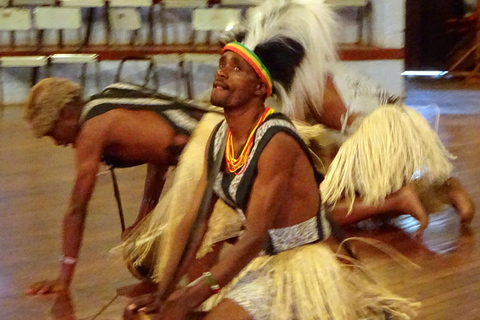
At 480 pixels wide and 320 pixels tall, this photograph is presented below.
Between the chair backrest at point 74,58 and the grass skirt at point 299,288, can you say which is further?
the chair backrest at point 74,58

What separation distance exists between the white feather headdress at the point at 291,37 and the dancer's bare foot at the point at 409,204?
891 mm

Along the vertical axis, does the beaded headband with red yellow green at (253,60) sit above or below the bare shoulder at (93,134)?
above

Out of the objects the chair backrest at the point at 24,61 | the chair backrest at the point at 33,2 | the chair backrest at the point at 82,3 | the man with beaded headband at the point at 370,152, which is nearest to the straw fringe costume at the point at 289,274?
the man with beaded headband at the point at 370,152

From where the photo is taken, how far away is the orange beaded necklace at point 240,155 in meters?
1.45

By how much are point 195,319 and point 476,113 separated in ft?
15.0

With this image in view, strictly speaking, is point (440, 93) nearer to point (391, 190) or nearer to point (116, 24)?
point (116, 24)

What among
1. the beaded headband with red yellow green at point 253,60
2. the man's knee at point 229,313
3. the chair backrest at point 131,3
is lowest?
the man's knee at point 229,313

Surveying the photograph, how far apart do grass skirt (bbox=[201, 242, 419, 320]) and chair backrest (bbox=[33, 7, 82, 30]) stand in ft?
17.8

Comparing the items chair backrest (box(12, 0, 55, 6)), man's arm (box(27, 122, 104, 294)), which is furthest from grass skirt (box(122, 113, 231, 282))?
chair backrest (box(12, 0, 55, 6))

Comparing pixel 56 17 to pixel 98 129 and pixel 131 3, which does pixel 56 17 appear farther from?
pixel 98 129

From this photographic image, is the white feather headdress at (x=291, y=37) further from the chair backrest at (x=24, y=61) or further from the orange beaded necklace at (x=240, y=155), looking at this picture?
the chair backrest at (x=24, y=61)

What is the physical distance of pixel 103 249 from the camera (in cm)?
241

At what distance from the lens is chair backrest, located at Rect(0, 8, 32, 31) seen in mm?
6363

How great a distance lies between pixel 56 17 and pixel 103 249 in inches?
180
